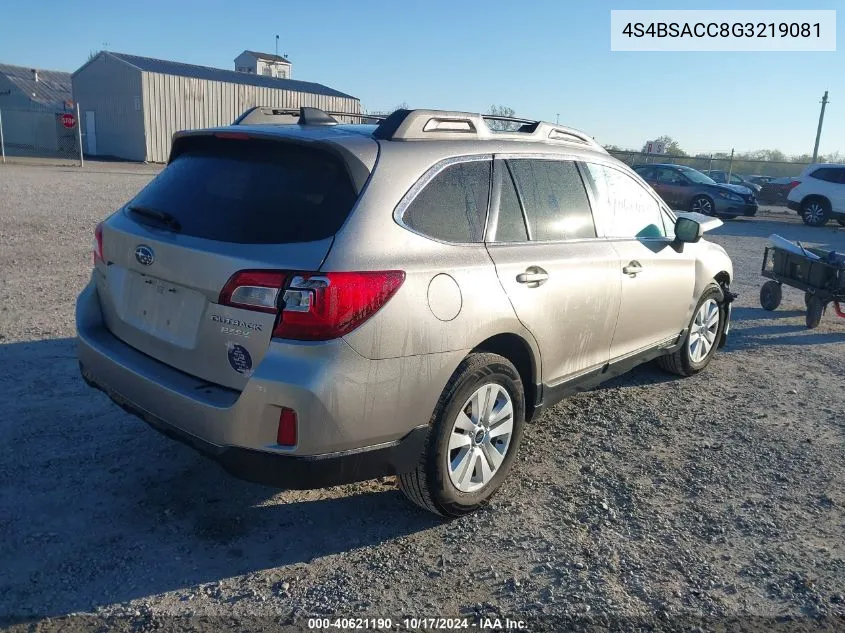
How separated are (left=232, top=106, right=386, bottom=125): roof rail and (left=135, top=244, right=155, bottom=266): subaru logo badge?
0.97m

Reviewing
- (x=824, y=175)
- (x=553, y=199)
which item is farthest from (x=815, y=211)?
(x=553, y=199)

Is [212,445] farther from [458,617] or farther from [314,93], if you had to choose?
[314,93]

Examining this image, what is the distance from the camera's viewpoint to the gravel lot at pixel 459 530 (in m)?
2.84

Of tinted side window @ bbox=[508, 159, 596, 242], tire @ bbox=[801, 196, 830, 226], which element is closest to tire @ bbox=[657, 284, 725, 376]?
tinted side window @ bbox=[508, 159, 596, 242]

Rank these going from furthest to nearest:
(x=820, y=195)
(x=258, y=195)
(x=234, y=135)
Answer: (x=820, y=195), (x=234, y=135), (x=258, y=195)

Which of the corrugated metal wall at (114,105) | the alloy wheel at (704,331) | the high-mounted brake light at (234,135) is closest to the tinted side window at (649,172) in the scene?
the alloy wheel at (704,331)

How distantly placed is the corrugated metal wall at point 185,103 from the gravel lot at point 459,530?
2906 centimetres

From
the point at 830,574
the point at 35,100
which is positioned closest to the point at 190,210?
the point at 830,574

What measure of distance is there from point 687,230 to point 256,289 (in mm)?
3442

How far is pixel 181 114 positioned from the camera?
34.1 m

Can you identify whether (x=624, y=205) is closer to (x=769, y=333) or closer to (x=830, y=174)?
(x=769, y=333)

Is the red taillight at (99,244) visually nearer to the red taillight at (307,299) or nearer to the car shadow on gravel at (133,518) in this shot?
the car shadow on gravel at (133,518)

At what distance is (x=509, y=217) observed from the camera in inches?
143

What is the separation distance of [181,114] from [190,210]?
3392cm
